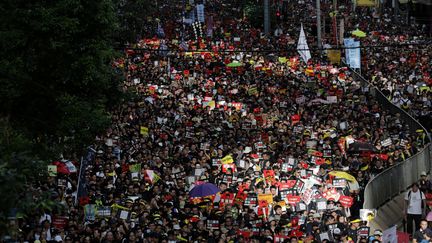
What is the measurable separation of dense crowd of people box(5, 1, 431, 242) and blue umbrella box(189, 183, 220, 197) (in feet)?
0.12

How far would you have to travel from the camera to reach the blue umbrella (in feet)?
68.9

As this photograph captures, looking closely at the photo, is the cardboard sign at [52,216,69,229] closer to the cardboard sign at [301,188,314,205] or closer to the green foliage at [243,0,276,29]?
the cardboard sign at [301,188,314,205]

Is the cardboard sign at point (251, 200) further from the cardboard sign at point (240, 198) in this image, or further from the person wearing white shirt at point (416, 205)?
the person wearing white shirt at point (416, 205)

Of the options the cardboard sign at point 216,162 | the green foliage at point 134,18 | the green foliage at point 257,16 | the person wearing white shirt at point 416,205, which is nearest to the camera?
the person wearing white shirt at point 416,205

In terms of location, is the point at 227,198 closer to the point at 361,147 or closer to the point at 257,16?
the point at 361,147

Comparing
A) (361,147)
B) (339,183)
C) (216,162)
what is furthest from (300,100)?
(339,183)

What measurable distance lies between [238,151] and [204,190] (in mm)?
4621

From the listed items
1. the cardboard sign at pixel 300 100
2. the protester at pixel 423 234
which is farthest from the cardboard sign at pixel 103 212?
the cardboard sign at pixel 300 100

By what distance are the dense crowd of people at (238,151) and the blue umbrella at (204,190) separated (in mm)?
36

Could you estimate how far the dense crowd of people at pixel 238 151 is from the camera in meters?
18.9

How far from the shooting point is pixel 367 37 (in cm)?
5266

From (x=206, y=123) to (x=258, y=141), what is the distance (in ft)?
11.4

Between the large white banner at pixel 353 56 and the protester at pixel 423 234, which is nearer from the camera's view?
the protester at pixel 423 234

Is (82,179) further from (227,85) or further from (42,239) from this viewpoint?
(227,85)
